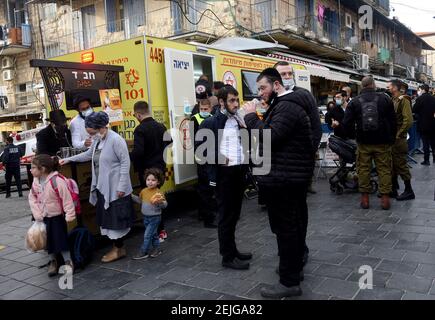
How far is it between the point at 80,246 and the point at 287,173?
2674mm

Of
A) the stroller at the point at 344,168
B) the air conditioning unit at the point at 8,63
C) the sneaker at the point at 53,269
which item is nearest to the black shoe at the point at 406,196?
the stroller at the point at 344,168

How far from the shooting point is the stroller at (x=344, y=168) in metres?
7.43

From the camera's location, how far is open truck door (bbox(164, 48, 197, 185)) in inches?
244

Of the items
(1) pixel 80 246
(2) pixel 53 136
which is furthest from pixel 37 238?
(2) pixel 53 136

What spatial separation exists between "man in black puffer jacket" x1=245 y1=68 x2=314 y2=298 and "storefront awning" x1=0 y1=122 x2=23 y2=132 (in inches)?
885

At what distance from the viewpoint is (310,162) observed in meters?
3.49

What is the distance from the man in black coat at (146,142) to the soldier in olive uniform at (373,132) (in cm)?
300

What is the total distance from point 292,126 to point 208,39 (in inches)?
500

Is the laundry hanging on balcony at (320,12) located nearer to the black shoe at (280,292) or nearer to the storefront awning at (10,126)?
the storefront awning at (10,126)

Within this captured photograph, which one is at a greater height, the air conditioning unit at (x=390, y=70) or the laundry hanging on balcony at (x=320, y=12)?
the laundry hanging on balcony at (x=320, y=12)

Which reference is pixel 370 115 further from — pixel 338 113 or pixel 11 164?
pixel 11 164
